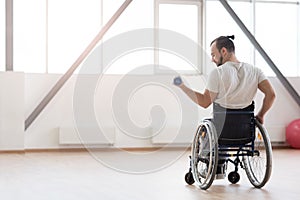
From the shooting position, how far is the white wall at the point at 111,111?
725 cm

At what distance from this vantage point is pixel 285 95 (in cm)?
848

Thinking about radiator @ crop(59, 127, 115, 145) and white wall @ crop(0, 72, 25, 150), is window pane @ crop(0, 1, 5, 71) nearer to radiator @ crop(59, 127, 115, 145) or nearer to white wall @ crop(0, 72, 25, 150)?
white wall @ crop(0, 72, 25, 150)

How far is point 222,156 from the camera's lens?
12.1 feet

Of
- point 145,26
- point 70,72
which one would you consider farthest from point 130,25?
point 70,72

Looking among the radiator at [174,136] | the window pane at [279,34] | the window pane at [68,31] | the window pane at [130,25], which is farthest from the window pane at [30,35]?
the window pane at [279,34]

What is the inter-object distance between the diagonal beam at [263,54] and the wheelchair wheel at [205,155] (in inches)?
185

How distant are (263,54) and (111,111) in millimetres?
2637

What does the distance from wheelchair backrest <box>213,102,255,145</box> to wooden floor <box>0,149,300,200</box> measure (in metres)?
0.37

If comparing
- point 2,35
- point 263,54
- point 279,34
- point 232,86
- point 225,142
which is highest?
point 279,34

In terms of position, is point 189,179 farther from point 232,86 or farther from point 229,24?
point 229,24

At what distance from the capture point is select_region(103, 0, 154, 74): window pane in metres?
7.87

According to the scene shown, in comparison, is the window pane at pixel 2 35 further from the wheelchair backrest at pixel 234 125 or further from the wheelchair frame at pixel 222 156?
the wheelchair backrest at pixel 234 125

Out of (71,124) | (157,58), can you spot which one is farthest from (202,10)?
(71,124)

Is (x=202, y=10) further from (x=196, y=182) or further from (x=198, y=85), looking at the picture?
(x=196, y=182)
